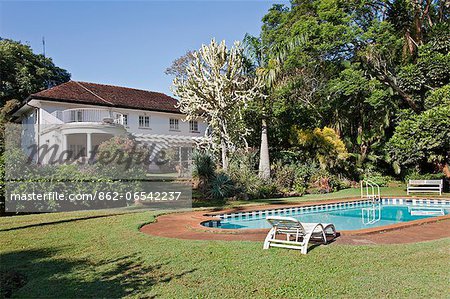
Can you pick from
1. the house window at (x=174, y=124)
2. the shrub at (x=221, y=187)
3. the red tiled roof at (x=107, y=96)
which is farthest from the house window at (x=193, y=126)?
the shrub at (x=221, y=187)

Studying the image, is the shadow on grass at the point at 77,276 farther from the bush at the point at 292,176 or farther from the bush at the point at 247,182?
the bush at the point at 292,176

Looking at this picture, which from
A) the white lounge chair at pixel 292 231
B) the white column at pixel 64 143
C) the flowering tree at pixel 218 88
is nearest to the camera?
the white lounge chair at pixel 292 231

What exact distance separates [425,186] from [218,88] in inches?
531

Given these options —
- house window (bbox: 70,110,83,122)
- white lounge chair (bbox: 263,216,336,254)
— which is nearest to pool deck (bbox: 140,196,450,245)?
white lounge chair (bbox: 263,216,336,254)

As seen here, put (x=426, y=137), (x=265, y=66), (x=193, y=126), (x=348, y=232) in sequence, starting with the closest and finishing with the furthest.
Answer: (x=348, y=232), (x=426, y=137), (x=265, y=66), (x=193, y=126)

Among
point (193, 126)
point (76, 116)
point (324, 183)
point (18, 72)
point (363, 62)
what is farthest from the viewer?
point (18, 72)

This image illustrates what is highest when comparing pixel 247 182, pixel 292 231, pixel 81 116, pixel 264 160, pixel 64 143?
pixel 81 116

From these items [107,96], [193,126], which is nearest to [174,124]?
[193,126]

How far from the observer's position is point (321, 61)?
80.1ft

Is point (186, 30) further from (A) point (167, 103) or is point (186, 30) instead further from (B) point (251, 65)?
(A) point (167, 103)

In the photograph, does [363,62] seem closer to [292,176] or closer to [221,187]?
[292,176]

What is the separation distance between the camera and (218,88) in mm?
19672

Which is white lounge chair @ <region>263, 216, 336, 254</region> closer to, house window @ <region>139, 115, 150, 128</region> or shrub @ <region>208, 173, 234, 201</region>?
shrub @ <region>208, 173, 234, 201</region>

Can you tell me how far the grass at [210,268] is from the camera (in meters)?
5.04
